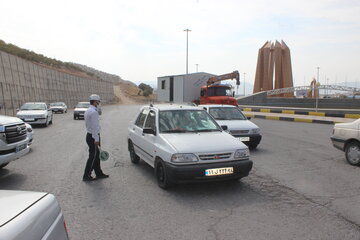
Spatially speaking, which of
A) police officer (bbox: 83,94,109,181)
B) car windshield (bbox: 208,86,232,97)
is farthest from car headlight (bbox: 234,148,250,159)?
car windshield (bbox: 208,86,232,97)

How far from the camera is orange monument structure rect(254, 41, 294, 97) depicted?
4847 centimetres

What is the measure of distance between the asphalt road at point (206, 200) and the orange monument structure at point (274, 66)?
4251cm

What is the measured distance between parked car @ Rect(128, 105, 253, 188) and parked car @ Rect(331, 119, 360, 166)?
349 cm

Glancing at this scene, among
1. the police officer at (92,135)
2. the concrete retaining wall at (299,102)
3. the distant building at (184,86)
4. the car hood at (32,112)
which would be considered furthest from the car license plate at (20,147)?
the concrete retaining wall at (299,102)

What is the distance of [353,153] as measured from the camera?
303 inches

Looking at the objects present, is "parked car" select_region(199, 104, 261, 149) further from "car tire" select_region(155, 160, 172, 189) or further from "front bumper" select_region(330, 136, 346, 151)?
"car tire" select_region(155, 160, 172, 189)

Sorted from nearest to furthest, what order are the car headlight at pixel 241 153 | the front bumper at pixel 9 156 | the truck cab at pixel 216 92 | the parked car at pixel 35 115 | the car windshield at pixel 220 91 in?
the car headlight at pixel 241 153, the front bumper at pixel 9 156, the parked car at pixel 35 115, the truck cab at pixel 216 92, the car windshield at pixel 220 91

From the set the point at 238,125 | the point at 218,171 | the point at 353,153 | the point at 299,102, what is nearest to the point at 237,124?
the point at 238,125

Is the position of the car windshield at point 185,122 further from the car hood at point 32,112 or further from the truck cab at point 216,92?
the truck cab at point 216,92

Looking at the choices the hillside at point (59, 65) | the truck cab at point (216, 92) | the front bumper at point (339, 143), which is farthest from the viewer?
the hillside at point (59, 65)

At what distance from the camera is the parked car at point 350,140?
25.0 ft

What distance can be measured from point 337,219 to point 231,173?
178 centimetres

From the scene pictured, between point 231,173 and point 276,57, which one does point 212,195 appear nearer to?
point 231,173

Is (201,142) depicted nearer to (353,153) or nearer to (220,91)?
(353,153)
